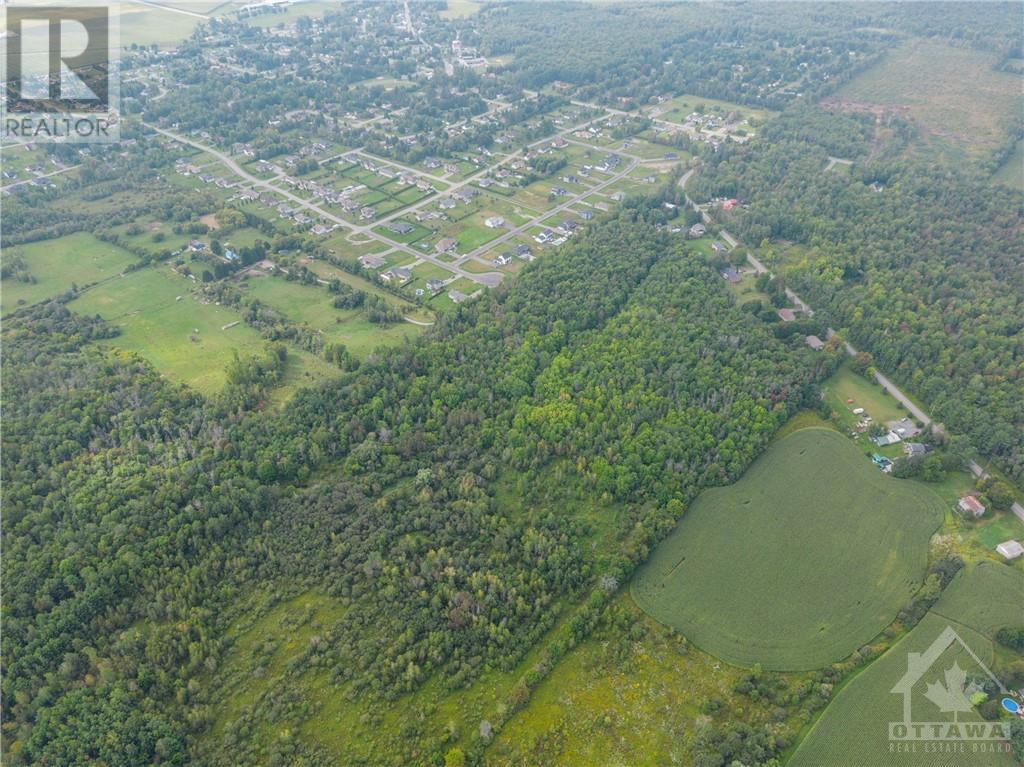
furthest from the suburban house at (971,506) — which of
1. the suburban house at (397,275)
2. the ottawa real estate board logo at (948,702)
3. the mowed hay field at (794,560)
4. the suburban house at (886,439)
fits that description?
the suburban house at (397,275)

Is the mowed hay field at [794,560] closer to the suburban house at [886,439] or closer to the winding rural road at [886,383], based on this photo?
the suburban house at [886,439]

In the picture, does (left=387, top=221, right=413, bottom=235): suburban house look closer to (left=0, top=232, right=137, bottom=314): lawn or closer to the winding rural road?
(left=0, top=232, right=137, bottom=314): lawn

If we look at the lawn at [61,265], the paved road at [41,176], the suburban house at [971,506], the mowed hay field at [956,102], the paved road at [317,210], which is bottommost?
the lawn at [61,265]

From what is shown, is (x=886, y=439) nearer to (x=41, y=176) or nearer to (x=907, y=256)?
(x=907, y=256)

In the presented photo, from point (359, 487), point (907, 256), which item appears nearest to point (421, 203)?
point (359, 487)

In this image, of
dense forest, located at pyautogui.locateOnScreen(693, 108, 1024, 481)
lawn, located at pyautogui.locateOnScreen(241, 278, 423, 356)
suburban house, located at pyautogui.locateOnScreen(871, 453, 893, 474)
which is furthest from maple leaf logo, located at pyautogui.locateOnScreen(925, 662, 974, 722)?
lawn, located at pyautogui.locateOnScreen(241, 278, 423, 356)

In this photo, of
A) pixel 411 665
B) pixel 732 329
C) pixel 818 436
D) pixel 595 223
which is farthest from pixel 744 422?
pixel 595 223

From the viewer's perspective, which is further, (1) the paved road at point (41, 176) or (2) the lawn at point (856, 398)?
(1) the paved road at point (41, 176)
